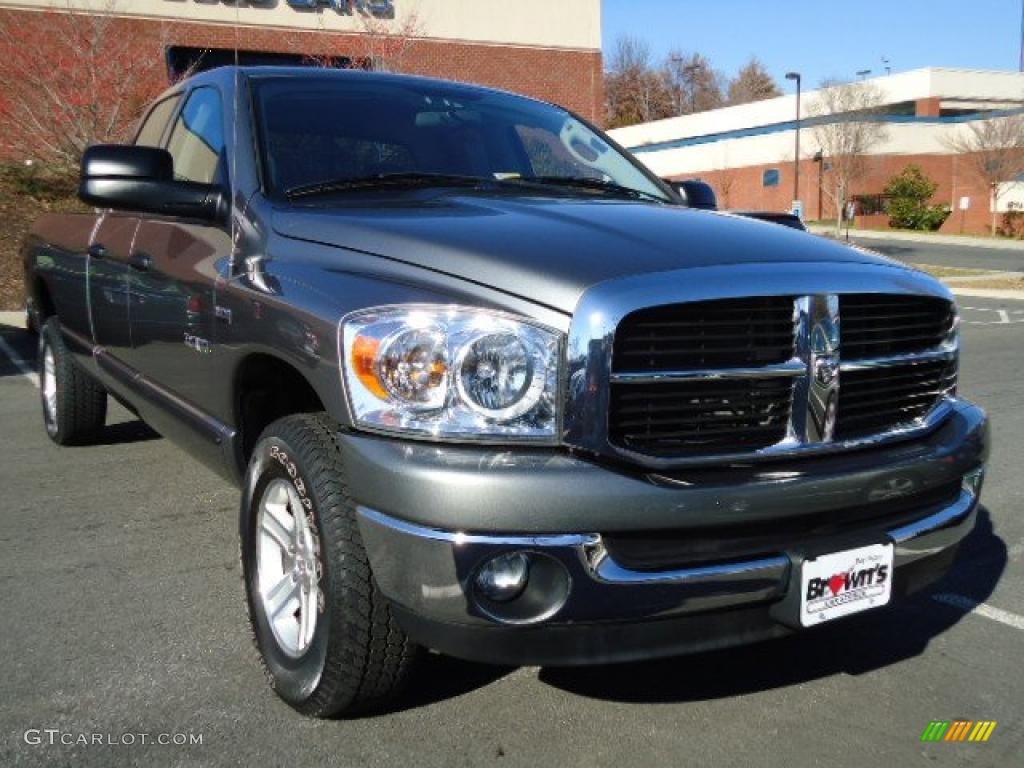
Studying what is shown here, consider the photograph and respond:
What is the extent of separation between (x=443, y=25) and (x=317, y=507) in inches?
1021

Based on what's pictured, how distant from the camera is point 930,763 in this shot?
266 centimetres

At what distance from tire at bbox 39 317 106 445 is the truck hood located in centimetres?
309

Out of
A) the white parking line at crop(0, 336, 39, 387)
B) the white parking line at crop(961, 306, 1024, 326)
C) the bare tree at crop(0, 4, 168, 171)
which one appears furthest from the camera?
the bare tree at crop(0, 4, 168, 171)

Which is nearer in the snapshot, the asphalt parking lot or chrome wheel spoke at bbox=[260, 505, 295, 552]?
the asphalt parking lot

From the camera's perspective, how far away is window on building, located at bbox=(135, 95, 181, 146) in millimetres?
4633

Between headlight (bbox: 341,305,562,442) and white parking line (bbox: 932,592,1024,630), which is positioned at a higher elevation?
headlight (bbox: 341,305,562,442)

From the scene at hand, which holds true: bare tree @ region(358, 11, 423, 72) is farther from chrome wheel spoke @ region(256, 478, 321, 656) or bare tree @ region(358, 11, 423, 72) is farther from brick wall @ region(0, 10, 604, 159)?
chrome wheel spoke @ region(256, 478, 321, 656)

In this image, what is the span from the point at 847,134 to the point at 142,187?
44713 millimetres

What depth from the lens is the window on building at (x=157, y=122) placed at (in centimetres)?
463

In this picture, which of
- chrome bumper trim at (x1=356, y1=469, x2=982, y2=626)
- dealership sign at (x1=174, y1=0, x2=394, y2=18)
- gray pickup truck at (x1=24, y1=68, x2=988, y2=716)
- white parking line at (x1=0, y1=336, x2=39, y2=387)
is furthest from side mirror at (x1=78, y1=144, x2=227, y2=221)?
dealership sign at (x1=174, y1=0, x2=394, y2=18)

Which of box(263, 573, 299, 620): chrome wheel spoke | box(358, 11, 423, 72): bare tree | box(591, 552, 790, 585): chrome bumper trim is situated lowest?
box(263, 573, 299, 620): chrome wheel spoke

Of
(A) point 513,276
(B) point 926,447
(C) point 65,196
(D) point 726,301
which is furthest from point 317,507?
(C) point 65,196

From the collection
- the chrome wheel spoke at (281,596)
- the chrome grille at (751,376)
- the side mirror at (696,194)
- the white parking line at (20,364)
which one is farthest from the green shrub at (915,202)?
the chrome wheel spoke at (281,596)

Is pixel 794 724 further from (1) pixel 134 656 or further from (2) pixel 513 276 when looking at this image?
(1) pixel 134 656
